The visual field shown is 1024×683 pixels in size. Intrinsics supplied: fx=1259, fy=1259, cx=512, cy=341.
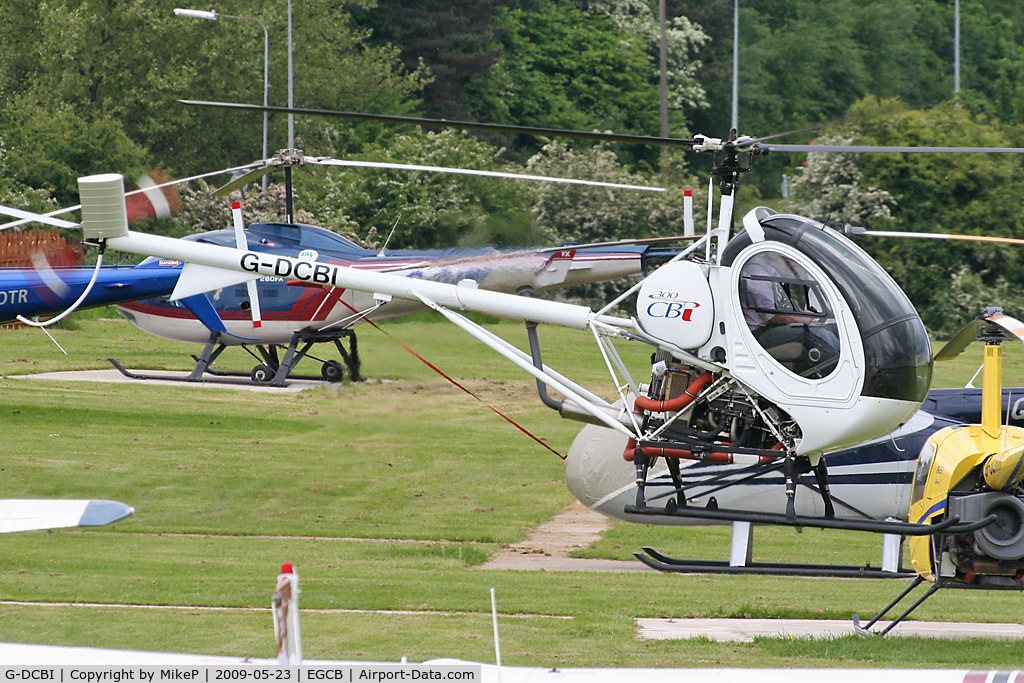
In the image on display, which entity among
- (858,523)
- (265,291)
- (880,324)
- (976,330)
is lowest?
(858,523)

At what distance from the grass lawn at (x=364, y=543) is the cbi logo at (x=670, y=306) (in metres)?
1.68

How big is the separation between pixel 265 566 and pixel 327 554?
2.44 feet

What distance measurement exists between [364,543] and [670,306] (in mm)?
4664

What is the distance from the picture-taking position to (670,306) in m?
8.79

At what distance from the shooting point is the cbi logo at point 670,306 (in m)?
8.72

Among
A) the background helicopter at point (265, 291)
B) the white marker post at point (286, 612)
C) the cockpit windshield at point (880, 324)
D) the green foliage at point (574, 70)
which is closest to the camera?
the white marker post at point (286, 612)

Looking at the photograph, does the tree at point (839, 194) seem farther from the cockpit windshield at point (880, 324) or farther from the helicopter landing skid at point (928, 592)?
the cockpit windshield at point (880, 324)

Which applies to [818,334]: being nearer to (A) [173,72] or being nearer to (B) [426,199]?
(B) [426,199]

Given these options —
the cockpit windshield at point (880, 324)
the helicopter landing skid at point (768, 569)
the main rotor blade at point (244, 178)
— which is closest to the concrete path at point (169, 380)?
the main rotor blade at point (244, 178)

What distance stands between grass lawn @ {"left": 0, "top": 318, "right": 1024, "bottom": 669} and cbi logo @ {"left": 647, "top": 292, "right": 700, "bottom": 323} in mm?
1683

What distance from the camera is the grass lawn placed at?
8750mm

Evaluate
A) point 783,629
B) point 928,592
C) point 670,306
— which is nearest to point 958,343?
point 928,592

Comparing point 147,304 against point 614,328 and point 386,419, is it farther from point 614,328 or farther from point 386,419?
point 614,328

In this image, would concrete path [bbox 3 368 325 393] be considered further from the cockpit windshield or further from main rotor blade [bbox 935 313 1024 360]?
the cockpit windshield
